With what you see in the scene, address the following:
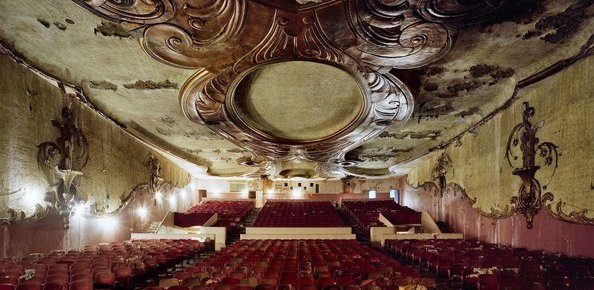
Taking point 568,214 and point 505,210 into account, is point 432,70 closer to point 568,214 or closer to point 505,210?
point 568,214

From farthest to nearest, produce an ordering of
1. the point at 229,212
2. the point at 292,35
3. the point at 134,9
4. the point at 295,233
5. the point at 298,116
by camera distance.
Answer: the point at 229,212
the point at 295,233
the point at 298,116
the point at 292,35
the point at 134,9

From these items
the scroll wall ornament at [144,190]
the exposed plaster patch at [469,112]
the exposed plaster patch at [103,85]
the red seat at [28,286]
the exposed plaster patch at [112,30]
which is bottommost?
the red seat at [28,286]

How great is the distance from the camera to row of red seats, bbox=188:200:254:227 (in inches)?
724

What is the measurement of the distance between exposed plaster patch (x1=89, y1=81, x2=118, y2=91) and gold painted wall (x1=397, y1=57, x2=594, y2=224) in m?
9.95

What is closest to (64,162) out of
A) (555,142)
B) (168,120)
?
(168,120)

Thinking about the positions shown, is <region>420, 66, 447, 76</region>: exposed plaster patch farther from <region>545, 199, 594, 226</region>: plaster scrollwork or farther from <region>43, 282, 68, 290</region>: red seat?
<region>43, 282, 68, 290</region>: red seat

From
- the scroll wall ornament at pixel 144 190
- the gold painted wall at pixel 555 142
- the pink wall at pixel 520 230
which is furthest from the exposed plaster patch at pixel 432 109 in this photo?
the scroll wall ornament at pixel 144 190

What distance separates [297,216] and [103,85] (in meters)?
11.9

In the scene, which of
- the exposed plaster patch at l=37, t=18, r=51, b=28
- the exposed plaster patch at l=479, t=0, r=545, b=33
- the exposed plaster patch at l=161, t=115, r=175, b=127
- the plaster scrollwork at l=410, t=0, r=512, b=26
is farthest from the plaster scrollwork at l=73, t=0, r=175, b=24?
the exposed plaster patch at l=161, t=115, r=175, b=127

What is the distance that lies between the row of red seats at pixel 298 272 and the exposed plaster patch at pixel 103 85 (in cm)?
509

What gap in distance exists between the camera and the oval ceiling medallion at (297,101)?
352 inches

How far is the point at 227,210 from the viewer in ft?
69.8

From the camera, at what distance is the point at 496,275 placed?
6059 millimetres

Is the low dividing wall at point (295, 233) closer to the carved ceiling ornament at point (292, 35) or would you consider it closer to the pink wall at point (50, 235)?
the pink wall at point (50, 235)
